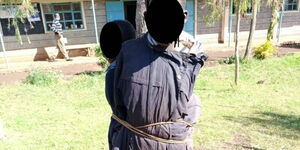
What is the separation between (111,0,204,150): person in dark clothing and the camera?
1.20 metres

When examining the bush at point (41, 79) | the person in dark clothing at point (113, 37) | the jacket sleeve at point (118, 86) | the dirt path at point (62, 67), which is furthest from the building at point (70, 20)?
the jacket sleeve at point (118, 86)

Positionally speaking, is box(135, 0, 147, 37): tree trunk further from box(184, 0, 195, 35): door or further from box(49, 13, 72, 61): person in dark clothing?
box(184, 0, 195, 35): door

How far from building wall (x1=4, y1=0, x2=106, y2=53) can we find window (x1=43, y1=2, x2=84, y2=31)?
0.66 feet

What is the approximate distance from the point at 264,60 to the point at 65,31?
685 centimetres

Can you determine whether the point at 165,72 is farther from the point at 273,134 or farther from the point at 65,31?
the point at 65,31

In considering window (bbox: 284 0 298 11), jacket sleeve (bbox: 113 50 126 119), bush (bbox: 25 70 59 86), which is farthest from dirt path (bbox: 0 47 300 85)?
jacket sleeve (bbox: 113 50 126 119)

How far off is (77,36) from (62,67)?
172 centimetres

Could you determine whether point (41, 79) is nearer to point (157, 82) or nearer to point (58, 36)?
point (58, 36)

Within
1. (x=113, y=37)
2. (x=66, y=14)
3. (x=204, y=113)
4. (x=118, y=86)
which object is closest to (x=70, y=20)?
(x=66, y=14)

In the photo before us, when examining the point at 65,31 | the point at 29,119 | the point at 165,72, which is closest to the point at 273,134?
the point at 165,72

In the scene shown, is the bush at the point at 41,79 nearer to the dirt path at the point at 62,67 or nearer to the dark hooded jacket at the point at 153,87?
the dirt path at the point at 62,67

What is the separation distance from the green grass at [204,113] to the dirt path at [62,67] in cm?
148

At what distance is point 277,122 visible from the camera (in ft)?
12.5

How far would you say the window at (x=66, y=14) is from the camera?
30.8 feet
